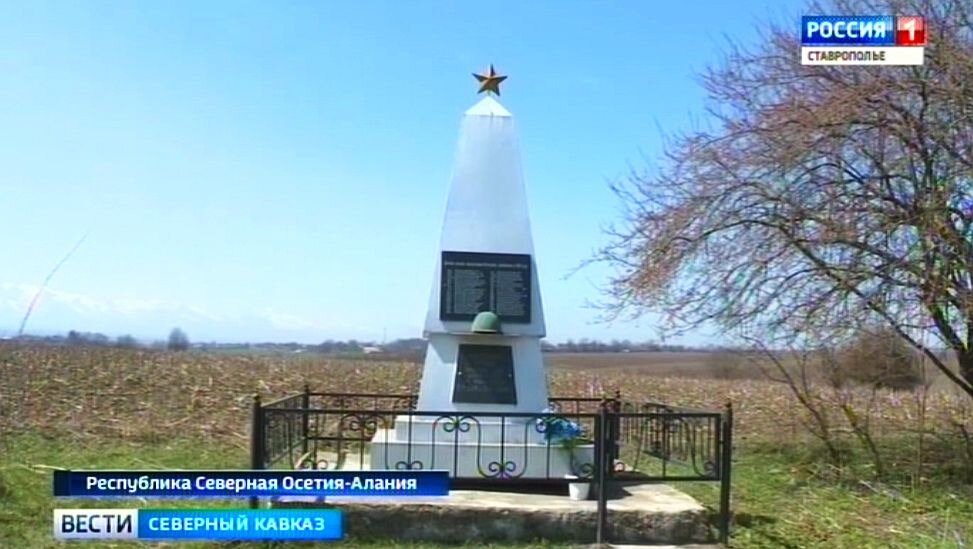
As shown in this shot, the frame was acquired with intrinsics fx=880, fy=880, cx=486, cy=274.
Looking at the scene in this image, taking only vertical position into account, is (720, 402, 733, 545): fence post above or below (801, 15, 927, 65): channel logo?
below

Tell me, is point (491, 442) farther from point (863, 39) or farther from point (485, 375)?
point (863, 39)

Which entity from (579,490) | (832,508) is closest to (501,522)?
(579,490)

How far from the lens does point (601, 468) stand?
22.3 feet

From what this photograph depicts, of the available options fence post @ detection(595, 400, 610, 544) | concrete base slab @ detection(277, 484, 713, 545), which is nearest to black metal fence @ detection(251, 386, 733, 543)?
fence post @ detection(595, 400, 610, 544)

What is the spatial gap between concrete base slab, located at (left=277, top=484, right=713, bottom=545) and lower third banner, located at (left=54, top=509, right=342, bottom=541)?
0.81 feet

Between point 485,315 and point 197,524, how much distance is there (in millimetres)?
3235

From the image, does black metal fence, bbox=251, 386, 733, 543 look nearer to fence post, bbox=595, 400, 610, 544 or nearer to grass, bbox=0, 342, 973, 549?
fence post, bbox=595, 400, 610, 544

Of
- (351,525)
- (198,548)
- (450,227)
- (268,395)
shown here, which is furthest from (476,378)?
(268,395)

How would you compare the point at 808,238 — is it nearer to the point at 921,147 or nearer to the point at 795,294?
the point at 795,294

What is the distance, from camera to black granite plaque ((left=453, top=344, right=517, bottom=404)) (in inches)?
330

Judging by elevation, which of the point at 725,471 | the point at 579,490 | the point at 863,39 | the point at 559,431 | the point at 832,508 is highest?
the point at 863,39
